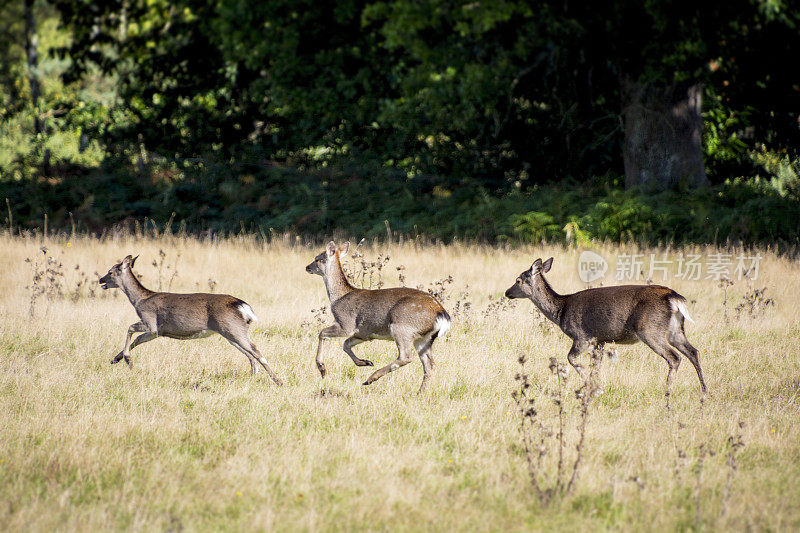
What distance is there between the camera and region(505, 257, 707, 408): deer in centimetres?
780

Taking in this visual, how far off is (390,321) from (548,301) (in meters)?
2.05

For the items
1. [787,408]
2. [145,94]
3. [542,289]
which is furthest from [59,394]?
[145,94]

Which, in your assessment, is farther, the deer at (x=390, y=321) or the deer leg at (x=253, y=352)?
the deer leg at (x=253, y=352)

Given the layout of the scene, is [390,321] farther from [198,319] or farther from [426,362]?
[198,319]

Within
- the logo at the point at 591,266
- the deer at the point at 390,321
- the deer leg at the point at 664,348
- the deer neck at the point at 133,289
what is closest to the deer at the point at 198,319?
the deer neck at the point at 133,289

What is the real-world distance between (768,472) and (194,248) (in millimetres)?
12839

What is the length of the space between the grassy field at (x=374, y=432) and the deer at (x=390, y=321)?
33cm

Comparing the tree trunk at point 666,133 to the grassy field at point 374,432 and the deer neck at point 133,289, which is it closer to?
the grassy field at point 374,432

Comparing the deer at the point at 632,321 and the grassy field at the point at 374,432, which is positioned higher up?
the deer at the point at 632,321

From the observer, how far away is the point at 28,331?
9.94 meters

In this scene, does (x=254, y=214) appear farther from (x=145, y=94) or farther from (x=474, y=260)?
(x=474, y=260)

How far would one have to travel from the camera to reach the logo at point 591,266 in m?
13.9

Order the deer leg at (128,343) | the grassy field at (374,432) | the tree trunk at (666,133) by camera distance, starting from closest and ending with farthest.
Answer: the grassy field at (374,432)
the deer leg at (128,343)
the tree trunk at (666,133)

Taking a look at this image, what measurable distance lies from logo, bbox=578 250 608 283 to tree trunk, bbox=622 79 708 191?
4529mm
